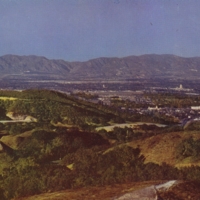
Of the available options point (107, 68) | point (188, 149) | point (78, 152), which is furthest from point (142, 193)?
point (107, 68)

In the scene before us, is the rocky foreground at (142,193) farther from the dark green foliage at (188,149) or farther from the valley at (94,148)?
the dark green foliage at (188,149)

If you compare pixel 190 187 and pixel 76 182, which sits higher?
pixel 190 187

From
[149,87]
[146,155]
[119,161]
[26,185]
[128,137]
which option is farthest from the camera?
[149,87]

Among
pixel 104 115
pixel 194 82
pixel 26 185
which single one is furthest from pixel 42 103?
pixel 194 82

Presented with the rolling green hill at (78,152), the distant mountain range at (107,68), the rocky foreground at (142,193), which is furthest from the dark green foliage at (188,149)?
the distant mountain range at (107,68)

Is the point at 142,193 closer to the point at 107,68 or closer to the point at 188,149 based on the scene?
the point at 188,149

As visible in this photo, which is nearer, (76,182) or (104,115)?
(76,182)

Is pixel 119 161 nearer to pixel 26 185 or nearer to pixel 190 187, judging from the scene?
pixel 26 185

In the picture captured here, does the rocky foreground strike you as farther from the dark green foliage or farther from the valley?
the dark green foliage
